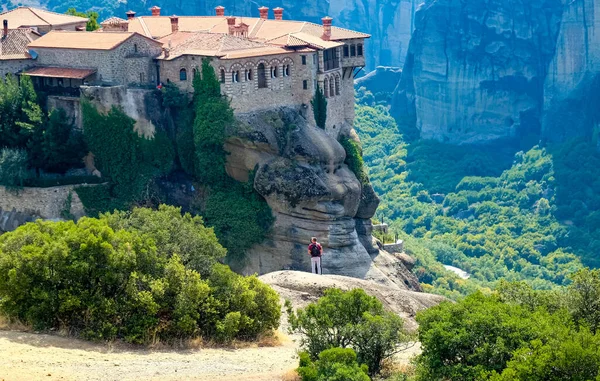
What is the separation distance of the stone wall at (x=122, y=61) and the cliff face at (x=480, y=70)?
89.4m

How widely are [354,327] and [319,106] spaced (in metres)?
31.7

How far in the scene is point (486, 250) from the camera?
11162 cm

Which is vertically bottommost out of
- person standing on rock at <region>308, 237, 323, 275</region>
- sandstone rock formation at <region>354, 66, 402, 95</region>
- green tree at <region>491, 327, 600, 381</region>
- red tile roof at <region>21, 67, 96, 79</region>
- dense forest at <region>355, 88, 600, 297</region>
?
dense forest at <region>355, 88, 600, 297</region>

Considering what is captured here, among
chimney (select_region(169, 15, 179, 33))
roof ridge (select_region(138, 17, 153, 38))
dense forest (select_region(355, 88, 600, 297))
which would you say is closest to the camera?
roof ridge (select_region(138, 17, 153, 38))

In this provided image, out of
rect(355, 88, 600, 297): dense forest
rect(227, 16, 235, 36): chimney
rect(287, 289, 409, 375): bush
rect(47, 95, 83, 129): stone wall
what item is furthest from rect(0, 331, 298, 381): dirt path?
rect(355, 88, 600, 297): dense forest

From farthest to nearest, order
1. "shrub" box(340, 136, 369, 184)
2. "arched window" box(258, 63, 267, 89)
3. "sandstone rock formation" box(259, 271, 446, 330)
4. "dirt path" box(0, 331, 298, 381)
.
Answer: "shrub" box(340, 136, 369, 184) → "arched window" box(258, 63, 267, 89) → "sandstone rock formation" box(259, 271, 446, 330) → "dirt path" box(0, 331, 298, 381)

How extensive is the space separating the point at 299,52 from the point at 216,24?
7.27 meters

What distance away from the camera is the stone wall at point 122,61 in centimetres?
6000

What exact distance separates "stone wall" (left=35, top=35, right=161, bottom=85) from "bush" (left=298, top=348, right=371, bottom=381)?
3089cm

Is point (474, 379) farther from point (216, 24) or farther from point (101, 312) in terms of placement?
point (216, 24)

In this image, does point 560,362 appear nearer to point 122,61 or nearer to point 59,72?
point 122,61

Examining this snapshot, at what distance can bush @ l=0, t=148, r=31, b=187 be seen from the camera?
59312 millimetres

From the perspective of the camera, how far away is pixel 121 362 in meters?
33.2

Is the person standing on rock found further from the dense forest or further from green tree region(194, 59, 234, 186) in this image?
the dense forest
